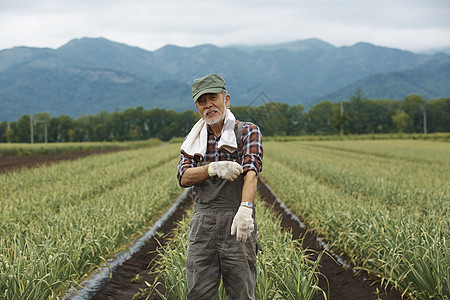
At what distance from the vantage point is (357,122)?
88.1 metres

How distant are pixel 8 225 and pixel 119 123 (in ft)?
293

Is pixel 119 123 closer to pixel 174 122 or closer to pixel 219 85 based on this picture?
pixel 174 122

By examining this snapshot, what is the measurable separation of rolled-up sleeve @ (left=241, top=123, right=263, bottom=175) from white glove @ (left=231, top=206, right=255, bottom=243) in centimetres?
28

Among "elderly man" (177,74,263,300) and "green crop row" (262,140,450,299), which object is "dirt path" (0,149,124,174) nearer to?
"green crop row" (262,140,450,299)

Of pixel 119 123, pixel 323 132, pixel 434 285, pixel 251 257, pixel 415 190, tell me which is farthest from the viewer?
pixel 119 123

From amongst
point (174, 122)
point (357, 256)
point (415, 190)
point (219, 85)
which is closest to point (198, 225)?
point (219, 85)

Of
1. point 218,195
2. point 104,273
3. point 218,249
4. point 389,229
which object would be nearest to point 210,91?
point 218,195

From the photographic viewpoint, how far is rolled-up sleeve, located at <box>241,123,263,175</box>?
238cm

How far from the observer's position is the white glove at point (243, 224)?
7.22 feet

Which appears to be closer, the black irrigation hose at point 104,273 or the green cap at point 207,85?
the green cap at point 207,85

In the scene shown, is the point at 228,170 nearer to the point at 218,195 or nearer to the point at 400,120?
the point at 218,195

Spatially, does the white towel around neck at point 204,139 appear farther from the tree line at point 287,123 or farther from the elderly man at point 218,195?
the tree line at point 287,123

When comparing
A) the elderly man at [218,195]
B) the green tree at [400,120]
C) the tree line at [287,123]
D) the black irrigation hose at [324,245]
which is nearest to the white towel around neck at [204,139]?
the elderly man at [218,195]

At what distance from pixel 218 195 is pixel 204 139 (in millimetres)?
394
